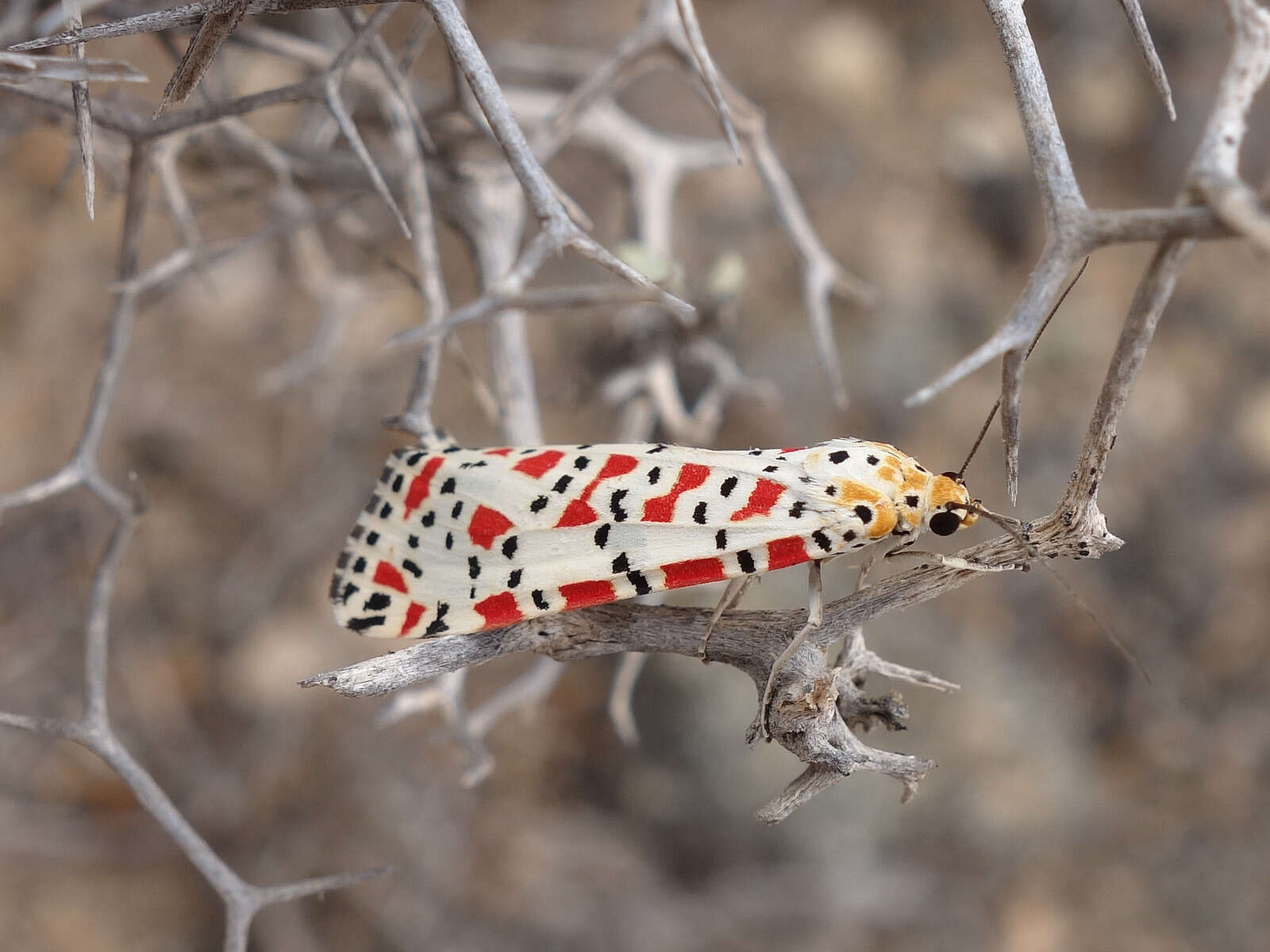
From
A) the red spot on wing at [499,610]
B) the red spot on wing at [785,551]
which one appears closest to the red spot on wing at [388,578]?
the red spot on wing at [499,610]

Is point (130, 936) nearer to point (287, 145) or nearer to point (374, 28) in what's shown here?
point (287, 145)

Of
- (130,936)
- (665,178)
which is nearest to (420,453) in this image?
(665,178)

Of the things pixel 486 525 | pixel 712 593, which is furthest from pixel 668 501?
pixel 712 593

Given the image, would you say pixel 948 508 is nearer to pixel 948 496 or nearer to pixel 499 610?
pixel 948 496

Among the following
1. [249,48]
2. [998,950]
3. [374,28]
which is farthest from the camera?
[998,950]

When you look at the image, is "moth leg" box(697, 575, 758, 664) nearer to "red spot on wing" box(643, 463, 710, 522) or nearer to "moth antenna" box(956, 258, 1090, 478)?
"red spot on wing" box(643, 463, 710, 522)

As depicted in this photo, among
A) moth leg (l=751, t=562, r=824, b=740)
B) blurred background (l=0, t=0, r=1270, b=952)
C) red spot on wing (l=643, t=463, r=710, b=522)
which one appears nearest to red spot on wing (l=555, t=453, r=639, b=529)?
red spot on wing (l=643, t=463, r=710, b=522)

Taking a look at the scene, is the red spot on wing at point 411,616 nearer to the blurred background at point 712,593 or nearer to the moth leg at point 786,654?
the moth leg at point 786,654
